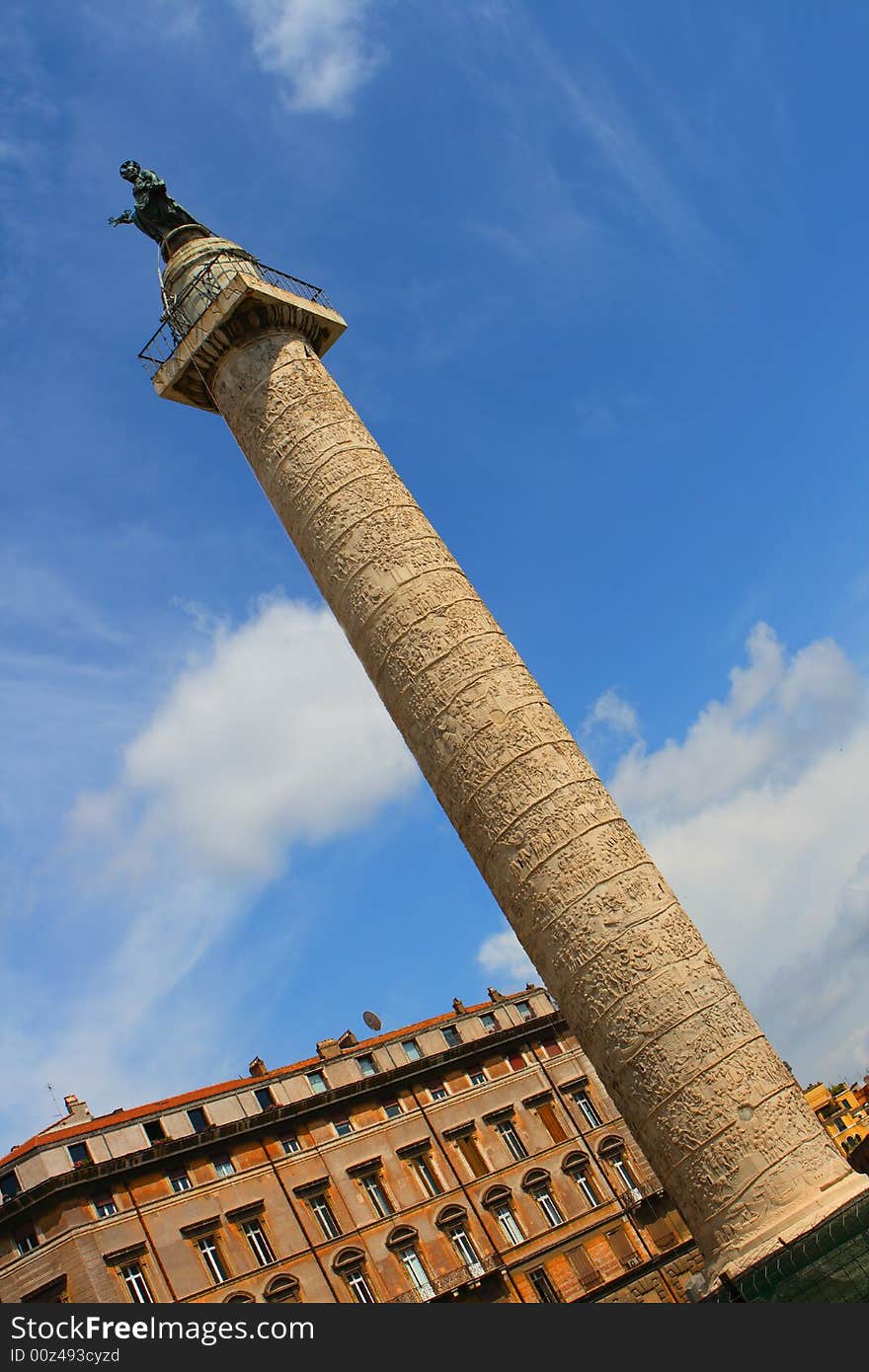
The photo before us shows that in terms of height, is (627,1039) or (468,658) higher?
(468,658)

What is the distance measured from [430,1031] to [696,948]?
20435 millimetres

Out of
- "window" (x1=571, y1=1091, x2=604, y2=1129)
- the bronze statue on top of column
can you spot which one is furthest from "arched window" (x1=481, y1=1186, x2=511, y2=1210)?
the bronze statue on top of column

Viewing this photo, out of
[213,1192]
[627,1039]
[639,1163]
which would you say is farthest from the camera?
[639,1163]

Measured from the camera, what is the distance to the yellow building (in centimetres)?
5994

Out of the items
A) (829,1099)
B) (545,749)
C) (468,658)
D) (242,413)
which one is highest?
(242,413)

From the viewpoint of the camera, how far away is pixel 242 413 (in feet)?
43.4

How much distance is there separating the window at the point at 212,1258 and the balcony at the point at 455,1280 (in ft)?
12.6

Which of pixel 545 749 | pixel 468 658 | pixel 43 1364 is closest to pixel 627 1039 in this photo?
pixel 545 749

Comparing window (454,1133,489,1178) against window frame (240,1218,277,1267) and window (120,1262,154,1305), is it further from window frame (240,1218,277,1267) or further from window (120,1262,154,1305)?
window (120,1262,154,1305)

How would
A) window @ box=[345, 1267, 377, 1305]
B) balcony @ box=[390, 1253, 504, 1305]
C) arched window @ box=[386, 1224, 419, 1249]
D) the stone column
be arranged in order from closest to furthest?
the stone column → window @ box=[345, 1267, 377, 1305] → balcony @ box=[390, 1253, 504, 1305] → arched window @ box=[386, 1224, 419, 1249]

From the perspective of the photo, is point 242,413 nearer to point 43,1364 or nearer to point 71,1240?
point 43,1364

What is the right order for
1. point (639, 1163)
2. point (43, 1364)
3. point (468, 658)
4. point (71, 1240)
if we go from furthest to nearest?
point (639, 1163) < point (71, 1240) < point (468, 658) < point (43, 1364)

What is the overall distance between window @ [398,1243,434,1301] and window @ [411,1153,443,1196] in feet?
4.55

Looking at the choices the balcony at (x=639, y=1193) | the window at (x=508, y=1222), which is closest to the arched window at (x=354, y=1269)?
the window at (x=508, y=1222)
